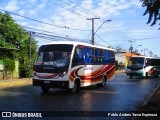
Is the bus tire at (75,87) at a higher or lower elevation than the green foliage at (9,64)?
lower

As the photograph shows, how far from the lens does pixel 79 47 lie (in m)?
19.7

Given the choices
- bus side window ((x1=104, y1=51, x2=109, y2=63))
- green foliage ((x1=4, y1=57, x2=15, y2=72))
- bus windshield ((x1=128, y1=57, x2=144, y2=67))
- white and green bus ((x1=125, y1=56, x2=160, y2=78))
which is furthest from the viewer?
bus windshield ((x1=128, y1=57, x2=144, y2=67))

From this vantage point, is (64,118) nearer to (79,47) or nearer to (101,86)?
(79,47)

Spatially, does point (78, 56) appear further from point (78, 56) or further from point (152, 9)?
point (152, 9)

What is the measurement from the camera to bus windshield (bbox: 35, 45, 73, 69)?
18297mm

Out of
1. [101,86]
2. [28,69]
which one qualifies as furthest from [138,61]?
[101,86]

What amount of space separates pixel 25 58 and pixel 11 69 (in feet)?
17.0

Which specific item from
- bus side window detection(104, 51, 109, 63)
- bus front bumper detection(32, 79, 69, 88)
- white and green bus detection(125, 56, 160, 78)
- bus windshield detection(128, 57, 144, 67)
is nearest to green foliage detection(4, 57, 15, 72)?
bus side window detection(104, 51, 109, 63)

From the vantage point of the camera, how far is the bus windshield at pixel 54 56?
1830cm

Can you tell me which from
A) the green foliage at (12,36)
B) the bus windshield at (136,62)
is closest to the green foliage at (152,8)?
the bus windshield at (136,62)

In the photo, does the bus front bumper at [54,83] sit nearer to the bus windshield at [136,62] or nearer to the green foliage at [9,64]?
the green foliage at [9,64]

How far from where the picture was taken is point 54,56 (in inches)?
728

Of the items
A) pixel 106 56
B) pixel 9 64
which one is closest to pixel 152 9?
pixel 106 56

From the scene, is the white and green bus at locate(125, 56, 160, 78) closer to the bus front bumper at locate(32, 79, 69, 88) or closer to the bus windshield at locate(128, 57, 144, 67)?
the bus windshield at locate(128, 57, 144, 67)
